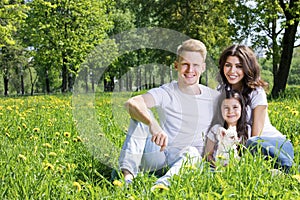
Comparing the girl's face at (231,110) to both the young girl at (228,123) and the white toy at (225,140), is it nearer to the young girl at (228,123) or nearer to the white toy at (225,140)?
the young girl at (228,123)

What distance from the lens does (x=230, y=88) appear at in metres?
3.94

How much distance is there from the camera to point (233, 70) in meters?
3.88

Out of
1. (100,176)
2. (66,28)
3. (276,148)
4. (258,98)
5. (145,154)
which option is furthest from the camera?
(66,28)

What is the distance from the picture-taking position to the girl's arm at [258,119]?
3.70 m

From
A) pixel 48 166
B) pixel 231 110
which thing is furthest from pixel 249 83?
pixel 48 166

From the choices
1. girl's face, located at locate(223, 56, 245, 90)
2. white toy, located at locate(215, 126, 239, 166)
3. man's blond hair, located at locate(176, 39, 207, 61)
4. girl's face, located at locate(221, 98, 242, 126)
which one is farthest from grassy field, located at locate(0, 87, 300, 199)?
man's blond hair, located at locate(176, 39, 207, 61)

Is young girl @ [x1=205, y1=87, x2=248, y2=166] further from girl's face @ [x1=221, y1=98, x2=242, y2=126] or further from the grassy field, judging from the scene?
the grassy field

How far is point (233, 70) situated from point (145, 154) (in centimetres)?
118

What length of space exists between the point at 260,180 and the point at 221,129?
0.98 metres

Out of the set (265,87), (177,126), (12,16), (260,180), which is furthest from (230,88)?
(12,16)

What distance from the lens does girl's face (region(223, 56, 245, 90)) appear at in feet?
12.8

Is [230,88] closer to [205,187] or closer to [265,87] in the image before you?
[265,87]

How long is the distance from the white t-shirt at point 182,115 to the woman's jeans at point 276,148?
453 millimetres

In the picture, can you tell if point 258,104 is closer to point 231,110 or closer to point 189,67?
point 231,110
